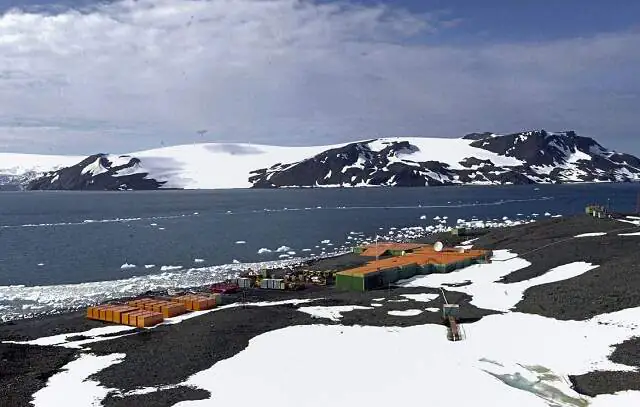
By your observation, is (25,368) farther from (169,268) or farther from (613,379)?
(169,268)

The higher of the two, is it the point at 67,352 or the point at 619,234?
the point at 619,234

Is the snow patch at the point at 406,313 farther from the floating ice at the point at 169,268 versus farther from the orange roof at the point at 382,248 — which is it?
the floating ice at the point at 169,268

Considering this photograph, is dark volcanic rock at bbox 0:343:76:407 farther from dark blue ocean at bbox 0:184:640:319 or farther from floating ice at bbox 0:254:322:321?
dark blue ocean at bbox 0:184:640:319

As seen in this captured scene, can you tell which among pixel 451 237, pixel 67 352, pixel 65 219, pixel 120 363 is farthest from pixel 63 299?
pixel 65 219

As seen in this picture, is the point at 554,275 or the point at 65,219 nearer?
the point at 554,275

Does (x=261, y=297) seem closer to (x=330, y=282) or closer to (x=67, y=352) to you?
(x=330, y=282)

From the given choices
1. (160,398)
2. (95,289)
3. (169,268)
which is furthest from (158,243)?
(160,398)

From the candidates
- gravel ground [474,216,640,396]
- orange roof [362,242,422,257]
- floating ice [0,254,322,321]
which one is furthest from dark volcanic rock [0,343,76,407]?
orange roof [362,242,422,257]

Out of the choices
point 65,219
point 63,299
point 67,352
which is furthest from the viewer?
point 65,219
